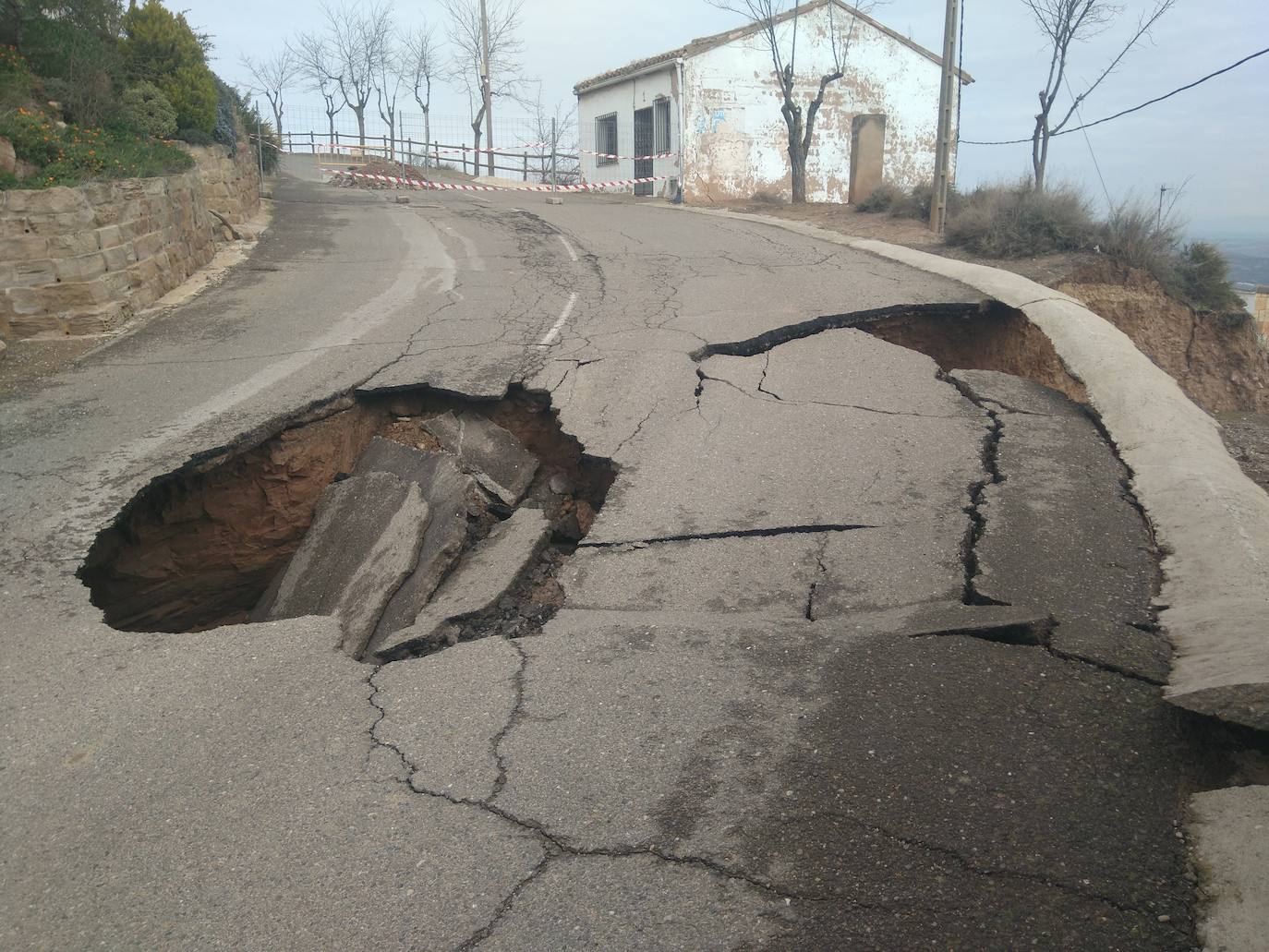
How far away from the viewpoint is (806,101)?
1047 inches

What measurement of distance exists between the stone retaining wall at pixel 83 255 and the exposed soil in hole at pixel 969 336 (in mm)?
7435

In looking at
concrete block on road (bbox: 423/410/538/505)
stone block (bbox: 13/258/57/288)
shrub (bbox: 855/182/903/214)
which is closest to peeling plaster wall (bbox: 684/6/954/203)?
shrub (bbox: 855/182/903/214)

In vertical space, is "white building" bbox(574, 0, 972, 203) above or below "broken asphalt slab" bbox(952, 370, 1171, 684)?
above

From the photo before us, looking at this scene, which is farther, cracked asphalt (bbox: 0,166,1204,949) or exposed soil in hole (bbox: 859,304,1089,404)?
exposed soil in hole (bbox: 859,304,1089,404)

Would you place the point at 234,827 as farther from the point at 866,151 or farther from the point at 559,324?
the point at 866,151

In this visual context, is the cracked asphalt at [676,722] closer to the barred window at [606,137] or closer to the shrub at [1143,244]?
the shrub at [1143,244]

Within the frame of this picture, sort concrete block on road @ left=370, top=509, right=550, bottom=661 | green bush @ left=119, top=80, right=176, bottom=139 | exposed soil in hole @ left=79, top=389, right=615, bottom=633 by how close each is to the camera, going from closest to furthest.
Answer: concrete block on road @ left=370, top=509, right=550, bottom=661 < exposed soil in hole @ left=79, top=389, right=615, bottom=633 < green bush @ left=119, top=80, right=176, bottom=139

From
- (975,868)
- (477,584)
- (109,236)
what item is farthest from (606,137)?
(975,868)

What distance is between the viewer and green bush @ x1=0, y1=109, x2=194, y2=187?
8953 mm

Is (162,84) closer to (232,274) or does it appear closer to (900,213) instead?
(232,274)

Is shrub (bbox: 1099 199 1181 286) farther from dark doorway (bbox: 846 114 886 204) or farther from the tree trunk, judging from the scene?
dark doorway (bbox: 846 114 886 204)

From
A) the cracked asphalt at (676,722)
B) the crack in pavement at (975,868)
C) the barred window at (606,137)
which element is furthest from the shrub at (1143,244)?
the barred window at (606,137)

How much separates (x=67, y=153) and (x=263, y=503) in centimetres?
572

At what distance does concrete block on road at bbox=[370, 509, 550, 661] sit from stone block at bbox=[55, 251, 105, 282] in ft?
19.6
